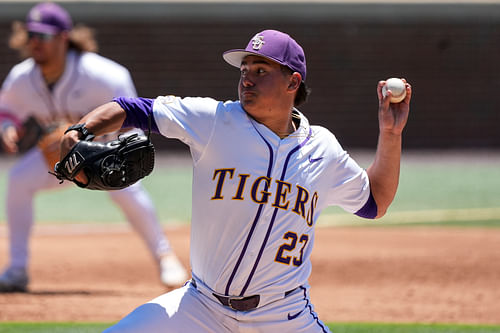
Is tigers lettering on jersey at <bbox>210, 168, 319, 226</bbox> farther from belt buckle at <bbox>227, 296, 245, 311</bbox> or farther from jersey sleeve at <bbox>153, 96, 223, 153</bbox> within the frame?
belt buckle at <bbox>227, 296, 245, 311</bbox>

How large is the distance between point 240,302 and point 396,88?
1.15m

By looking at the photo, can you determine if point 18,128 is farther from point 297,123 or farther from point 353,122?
point 353,122

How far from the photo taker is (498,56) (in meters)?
18.8

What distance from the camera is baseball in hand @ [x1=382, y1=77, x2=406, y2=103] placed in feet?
12.3

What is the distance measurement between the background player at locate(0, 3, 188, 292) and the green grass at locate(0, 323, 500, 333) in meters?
1.05

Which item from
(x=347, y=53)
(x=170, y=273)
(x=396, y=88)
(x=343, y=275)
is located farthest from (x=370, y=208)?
(x=347, y=53)

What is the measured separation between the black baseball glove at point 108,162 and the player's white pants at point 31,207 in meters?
3.01

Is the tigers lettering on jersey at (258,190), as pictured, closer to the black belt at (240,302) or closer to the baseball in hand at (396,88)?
the black belt at (240,302)

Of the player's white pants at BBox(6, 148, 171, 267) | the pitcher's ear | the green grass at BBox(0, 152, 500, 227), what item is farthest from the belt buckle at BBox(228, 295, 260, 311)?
the green grass at BBox(0, 152, 500, 227)

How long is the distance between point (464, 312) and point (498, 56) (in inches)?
546

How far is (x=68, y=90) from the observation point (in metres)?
6.35

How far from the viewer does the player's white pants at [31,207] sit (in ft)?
20.9

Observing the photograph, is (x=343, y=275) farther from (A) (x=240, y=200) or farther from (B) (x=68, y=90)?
(A) (x=240, y=200)

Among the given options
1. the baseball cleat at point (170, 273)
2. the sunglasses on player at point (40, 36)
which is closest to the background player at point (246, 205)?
the baseball cleat at point (170, 273)
